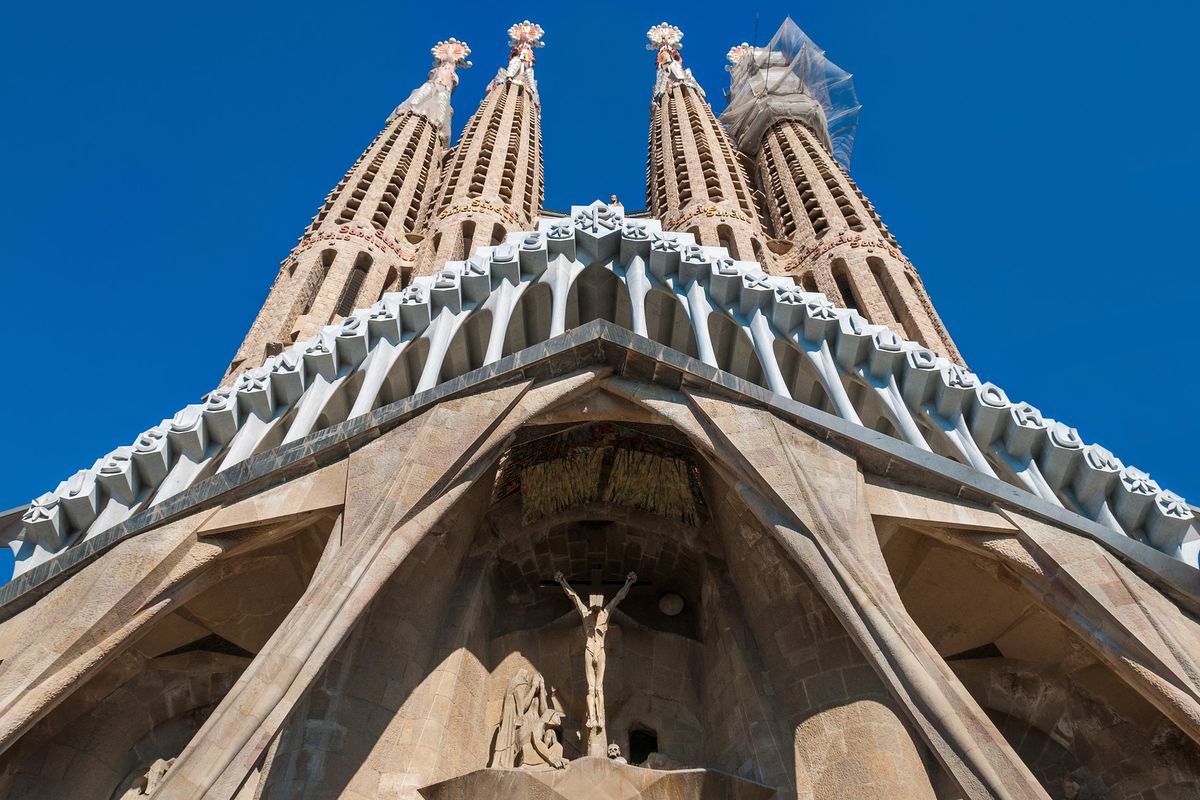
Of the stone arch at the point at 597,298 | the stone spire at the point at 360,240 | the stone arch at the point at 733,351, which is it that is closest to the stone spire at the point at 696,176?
the stone spire at the point at 360,240

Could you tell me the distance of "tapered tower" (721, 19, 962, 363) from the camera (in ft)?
54.2

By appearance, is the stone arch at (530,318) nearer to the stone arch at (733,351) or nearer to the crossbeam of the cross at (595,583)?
the stone arch at (733,351)

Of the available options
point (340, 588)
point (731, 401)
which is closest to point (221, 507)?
point (340, 588)

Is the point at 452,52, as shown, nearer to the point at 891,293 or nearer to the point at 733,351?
the point at 891,293

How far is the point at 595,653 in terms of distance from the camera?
8398mm

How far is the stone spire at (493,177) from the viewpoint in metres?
18.3

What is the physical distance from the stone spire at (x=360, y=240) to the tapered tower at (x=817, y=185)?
22.0 ft

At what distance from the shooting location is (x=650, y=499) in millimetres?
9578

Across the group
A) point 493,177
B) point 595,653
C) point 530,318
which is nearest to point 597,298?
point 530,318

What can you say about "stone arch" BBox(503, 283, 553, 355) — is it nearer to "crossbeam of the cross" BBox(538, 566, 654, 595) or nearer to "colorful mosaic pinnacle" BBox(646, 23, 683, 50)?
"crossbeam of the cross" BBox(538, 566, 654, 595)

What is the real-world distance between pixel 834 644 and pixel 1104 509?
207 centimetres

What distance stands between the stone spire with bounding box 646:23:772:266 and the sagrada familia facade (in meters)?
8.97

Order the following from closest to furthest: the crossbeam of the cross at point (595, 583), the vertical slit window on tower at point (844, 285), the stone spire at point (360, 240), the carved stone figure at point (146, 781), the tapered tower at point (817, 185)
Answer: the carved stone figure at point (146, 781) < the crossbeam of the cross at point (595, 583) < the stone spire at point (360, 240) < the tapered tower at point (817, 185) < the vertical slit window on tower at point (844, 285)

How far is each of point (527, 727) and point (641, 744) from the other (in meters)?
1.09
